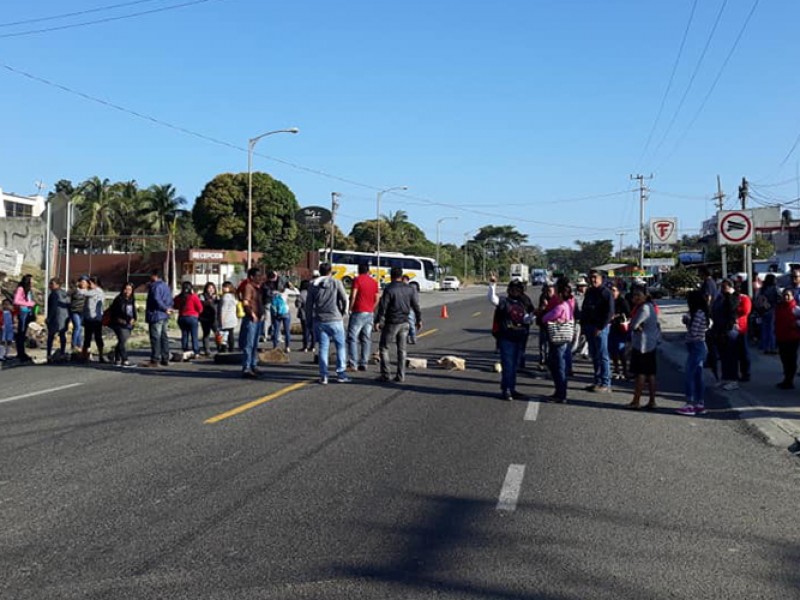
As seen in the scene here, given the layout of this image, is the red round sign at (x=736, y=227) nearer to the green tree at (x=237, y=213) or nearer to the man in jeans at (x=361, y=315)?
the man in jeans at (x=361, y=315)

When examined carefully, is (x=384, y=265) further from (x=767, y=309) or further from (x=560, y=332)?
(x=560, y=332)

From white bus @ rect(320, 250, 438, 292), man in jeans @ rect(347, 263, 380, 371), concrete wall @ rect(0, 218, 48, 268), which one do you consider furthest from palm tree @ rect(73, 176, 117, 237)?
man in jeans @ rect(347, 263, 380, 371)

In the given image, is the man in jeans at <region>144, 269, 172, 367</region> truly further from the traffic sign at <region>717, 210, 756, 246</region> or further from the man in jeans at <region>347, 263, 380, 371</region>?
the traffic sign at <region>717, 210, 756, 246</region>

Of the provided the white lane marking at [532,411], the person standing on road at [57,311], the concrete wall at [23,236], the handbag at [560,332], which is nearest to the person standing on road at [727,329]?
the handbag at [560,332]

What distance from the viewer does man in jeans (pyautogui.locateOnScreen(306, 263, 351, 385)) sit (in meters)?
12.6

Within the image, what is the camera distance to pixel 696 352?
10.4 m

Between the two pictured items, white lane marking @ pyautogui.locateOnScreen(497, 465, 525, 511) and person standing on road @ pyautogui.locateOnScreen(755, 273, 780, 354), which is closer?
white lane marking @ pyautogui.locateOnScreen(497, 465, 525, 511)

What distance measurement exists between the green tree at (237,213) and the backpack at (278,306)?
171ft

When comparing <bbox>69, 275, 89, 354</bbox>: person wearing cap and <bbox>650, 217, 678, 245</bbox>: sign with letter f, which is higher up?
<bbox>650, 217, 678, 245</bbox>: sign with letter f

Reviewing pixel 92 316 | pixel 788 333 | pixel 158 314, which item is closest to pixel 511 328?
pixel 788 333

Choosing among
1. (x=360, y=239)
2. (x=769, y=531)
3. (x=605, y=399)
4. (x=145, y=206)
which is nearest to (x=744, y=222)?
(x=605, y=399)

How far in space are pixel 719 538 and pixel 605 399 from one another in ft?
20.8

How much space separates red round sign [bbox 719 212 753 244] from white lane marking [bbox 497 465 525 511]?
379 inches

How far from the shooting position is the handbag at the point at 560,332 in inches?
443
